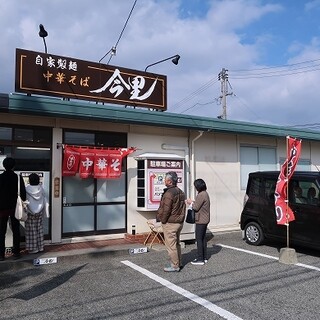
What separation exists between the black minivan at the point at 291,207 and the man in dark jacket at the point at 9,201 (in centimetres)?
535

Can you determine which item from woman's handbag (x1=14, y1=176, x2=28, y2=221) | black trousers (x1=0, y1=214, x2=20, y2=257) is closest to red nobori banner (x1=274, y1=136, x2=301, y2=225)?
woman's handbag (x1=14, y1=176, x2=28, y2=221)

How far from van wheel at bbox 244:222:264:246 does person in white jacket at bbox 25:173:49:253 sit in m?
4.89

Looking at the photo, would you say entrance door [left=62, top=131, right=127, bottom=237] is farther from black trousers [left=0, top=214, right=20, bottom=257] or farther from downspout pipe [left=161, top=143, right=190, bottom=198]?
black trousers [left=0, top=214, right=20, bottom=257]

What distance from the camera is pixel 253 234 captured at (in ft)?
29.0

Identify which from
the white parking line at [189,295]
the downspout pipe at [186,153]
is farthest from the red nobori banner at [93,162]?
the white parking line at [189,295]

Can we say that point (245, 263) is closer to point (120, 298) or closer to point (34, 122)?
point (120, 298)

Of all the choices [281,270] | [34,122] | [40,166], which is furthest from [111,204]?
[281,270]

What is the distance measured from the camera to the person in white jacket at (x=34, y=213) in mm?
7195

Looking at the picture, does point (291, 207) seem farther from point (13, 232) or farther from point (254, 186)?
point (13, 232)

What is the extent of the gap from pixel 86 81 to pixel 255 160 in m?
6.30

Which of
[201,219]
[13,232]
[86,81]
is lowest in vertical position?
[13,232]

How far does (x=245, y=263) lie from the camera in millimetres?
7105

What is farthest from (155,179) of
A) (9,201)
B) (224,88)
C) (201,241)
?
(224,88)

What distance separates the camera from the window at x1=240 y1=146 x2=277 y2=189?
11.8 meters
